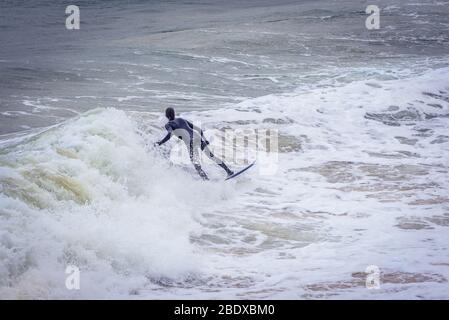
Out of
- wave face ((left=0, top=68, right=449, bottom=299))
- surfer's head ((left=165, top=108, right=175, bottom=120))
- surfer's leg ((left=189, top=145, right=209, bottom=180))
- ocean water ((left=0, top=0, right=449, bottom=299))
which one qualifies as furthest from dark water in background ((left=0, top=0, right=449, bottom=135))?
surfer's leg ((left=189, top=145, right=209, bottom=180))

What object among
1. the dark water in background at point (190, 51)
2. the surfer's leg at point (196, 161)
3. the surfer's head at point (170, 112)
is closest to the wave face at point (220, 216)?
the surfer's leg at point (196, 161)

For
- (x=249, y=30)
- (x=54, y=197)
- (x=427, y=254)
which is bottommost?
(x=427, y=254)

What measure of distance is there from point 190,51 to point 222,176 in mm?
15260

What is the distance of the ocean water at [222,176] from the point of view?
25.8 feet

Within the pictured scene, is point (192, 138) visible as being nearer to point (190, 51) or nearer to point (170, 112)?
point (170, 112)

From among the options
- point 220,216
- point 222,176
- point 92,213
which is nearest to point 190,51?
point 222,176

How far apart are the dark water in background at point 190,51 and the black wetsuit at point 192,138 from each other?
14.3 ft

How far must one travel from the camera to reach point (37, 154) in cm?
1070

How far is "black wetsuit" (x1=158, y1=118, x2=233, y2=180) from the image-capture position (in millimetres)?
12352

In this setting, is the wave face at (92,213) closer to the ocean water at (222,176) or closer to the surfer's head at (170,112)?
the ocean water at (222,176)

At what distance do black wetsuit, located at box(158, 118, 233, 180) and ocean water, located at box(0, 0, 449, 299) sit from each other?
27cm
